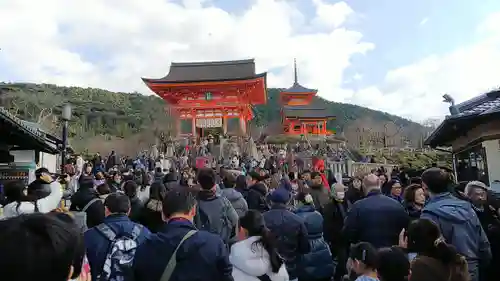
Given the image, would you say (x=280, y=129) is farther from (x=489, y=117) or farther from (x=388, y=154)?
(x=489, y=117)

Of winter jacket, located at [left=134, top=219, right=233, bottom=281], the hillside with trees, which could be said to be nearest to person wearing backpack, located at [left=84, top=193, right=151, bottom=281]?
winter jacket, located at [left=134, top=219, right=233, bottom=281]

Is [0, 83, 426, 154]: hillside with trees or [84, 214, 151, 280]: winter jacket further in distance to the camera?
[0, 83, 426, 154]: hillside with trees

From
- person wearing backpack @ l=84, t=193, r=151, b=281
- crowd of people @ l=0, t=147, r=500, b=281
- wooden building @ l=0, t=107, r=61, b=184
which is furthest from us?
wooden building @ l=0, t=107, r=61, b=184

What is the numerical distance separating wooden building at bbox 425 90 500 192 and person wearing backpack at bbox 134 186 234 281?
7577mm

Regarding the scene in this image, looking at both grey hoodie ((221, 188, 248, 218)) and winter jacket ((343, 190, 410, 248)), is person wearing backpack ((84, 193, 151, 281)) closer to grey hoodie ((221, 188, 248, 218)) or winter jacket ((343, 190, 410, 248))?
grey hoodie ((221, 188, 248, 218))

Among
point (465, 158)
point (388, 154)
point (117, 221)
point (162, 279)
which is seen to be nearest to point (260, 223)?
point (162, 279)

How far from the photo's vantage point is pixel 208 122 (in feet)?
103

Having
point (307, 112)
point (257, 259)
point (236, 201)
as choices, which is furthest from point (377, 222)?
point (307, 112)

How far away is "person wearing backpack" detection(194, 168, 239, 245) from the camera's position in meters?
4.19

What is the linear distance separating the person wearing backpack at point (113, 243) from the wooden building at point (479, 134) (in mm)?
7758

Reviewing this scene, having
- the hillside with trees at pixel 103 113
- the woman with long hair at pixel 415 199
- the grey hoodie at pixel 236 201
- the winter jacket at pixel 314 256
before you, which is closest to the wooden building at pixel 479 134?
the woman with long hair at pixel 415 199

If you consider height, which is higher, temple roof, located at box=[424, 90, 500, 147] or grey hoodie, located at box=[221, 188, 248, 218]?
temple roof, located at box=[424, 90, 500, 147]

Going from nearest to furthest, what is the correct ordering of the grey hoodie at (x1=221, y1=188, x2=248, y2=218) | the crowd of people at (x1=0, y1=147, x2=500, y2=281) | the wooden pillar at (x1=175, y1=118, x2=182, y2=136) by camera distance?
the crowd of people at (x1=0, y1=147, x2=500, y2=281)
the grey hoodie at (x1=221, y1=188, x2=248, y2=218)
the wooden pillar at (x1=175, y1=118, x2=182, y2=136)

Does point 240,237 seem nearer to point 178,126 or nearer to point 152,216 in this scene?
point 152,216
